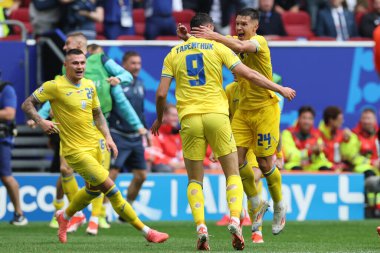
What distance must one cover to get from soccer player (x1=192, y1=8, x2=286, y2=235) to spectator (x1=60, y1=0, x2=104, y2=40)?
6.58 m

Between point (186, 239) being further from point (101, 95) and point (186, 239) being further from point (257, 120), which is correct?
point (101, 95)

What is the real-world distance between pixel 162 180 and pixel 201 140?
20.8 ft

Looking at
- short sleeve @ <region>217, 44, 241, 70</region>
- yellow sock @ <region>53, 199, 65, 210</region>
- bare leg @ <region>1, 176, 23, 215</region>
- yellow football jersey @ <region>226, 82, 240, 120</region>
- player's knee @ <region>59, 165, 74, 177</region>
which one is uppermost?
short sleeve @ <region>217, 44, 241, 70</region>

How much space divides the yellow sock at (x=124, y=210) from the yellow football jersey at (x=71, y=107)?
0.66m

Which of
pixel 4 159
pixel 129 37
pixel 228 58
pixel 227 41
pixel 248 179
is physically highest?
pixel 227 41

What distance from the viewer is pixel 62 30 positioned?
1884cm

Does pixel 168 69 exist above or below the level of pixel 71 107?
above

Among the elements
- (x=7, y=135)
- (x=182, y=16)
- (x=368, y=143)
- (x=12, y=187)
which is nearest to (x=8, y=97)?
(x=7, y=135)

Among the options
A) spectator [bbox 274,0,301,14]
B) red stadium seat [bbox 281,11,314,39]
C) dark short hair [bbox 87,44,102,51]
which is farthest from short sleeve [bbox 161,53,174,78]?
spectator [bbox 274,0,301,14]

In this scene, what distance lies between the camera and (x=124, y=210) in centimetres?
1180

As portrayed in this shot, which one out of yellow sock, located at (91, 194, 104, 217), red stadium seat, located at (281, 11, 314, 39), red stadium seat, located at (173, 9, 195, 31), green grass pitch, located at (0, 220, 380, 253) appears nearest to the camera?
green grass pitch, located at (0, 220, 380, 253)

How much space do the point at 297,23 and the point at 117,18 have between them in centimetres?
385

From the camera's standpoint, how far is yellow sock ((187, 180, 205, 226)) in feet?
36.1

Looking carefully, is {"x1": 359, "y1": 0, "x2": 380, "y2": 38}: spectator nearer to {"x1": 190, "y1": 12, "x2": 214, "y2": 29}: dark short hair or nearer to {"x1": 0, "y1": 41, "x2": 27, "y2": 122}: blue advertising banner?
{"x1": 0, "y1": 41, "x2": 27, "y2": 122}: blue advertising banner
